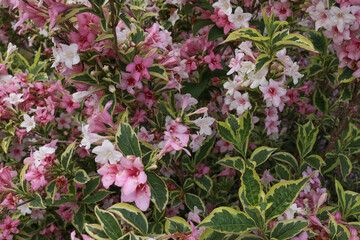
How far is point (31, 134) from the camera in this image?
1.74 m

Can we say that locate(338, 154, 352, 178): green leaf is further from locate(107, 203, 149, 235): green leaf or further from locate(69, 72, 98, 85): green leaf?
locate(69, 72, 98, 85): green leaf

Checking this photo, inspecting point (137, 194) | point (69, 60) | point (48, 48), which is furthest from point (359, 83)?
point (48, 48)

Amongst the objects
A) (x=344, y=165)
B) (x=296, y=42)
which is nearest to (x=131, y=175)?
(x=296, y=42)

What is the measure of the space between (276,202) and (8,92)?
1.38 m

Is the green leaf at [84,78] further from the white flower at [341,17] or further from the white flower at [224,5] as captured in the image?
the white flower at [341,17]

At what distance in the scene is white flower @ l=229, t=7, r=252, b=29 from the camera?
1463 millimetres

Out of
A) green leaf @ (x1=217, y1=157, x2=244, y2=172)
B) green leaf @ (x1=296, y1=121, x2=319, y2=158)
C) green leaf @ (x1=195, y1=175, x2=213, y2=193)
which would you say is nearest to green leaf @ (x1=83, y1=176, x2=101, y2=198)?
green leaf @ (x1=195, y1=175, x2=213, y2=193)

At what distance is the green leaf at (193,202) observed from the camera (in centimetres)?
145

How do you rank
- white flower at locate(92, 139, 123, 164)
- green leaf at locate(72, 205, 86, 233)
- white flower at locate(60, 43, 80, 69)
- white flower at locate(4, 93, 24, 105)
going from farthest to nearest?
1. white flower at locate(4, 93, 24, 105)
2. green leaf at locate(72, 205, 86, 233)
3. white flower at locate(60, 43, 80, 69)
4. white flower at locate(92, 139, 123, 164)

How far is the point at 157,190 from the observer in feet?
3.24

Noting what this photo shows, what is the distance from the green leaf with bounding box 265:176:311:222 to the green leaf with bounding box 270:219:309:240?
63 millimetres

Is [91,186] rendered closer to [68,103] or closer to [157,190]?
[68,103]

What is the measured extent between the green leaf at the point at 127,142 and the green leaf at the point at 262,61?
1.56 ft

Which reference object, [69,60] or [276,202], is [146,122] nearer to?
[69,60]
